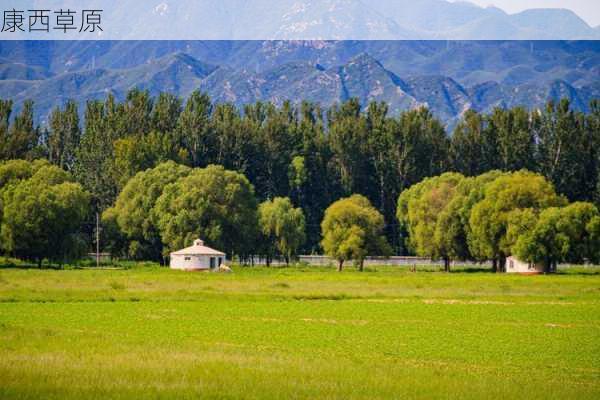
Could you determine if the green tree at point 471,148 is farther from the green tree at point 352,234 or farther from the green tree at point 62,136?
the green tree at point 62,136

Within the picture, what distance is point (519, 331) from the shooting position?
42.7m

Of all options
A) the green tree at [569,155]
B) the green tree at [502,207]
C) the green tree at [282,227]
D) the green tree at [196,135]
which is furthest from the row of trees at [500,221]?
the green tree at [196,135]

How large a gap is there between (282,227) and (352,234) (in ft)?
28.5

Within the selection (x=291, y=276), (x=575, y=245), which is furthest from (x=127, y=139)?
(x=575, y=245)

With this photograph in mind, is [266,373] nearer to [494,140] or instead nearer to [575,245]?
[575,245]

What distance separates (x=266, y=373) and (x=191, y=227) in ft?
264

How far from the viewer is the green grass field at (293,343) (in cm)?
2780

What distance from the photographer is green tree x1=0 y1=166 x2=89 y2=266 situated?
10194 centimetres

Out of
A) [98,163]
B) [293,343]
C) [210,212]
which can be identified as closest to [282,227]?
[210,212]

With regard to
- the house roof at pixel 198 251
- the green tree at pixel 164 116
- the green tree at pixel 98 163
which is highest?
the green tree at pixel 164 116

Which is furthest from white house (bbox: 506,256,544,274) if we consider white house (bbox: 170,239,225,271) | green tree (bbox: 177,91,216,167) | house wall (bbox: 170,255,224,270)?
green tree (bbox: 177,91,216,167)

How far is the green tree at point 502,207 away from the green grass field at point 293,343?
32.3 meters

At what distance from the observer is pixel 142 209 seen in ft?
367

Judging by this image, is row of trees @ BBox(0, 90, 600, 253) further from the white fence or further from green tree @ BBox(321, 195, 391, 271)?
green tree @ BBox(321, 195, 391, 271)
